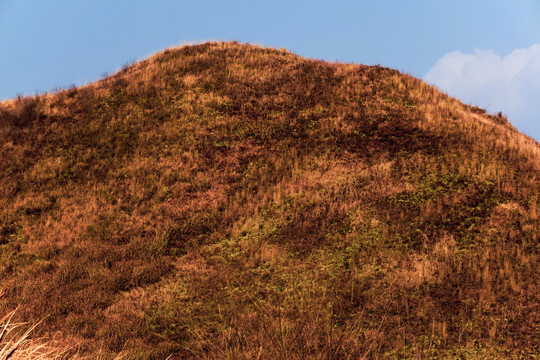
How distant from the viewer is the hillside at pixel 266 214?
33.4 ft

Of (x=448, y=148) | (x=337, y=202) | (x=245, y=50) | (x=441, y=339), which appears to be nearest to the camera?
(x=441, y=339)

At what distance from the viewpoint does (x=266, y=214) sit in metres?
15.3

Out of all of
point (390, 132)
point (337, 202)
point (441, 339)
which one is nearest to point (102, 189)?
point (337, 202)

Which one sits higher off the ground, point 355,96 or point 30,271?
point 355,96

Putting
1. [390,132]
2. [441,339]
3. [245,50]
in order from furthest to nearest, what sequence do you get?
1. [245,50]
2. [390,132]
3. [441,339]

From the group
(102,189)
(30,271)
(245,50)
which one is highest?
(245,50)

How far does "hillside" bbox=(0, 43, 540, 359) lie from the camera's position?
10.2 m

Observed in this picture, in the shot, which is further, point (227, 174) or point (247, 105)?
point (247, 105)

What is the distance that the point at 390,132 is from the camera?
1883 cm

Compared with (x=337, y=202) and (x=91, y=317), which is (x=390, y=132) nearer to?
(x=337, y=202)

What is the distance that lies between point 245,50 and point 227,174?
12198 mm

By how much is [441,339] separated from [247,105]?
50.0ft

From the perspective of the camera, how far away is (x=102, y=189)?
695 inches

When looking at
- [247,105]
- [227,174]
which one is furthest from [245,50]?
[227,174]
